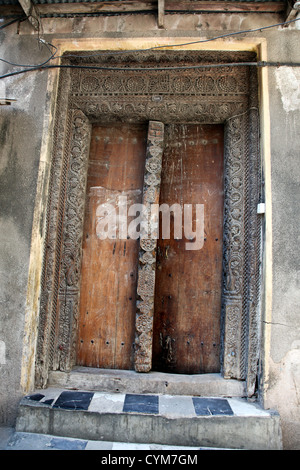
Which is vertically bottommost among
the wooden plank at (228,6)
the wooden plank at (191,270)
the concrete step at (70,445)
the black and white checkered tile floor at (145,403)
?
the concrete step at (70,445)

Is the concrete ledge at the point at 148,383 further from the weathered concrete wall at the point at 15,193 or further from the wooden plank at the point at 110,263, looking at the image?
the weathered concrete wall at the point at 15,193

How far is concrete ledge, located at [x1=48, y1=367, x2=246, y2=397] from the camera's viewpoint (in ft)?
9.09

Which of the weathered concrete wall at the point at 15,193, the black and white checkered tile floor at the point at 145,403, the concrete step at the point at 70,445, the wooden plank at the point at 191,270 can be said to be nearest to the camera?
the concrete step at the point at 70,445

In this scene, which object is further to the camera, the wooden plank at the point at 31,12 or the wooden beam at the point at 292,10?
the wooden plank at the point at 31,12

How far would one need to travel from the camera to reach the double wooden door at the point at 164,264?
3.00 m

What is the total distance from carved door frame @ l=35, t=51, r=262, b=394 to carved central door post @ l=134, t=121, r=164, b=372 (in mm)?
19

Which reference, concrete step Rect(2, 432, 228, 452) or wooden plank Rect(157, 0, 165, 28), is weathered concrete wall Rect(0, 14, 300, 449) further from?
concrete step Rect(2, 432, 228, 452)

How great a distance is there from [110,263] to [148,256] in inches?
15.9

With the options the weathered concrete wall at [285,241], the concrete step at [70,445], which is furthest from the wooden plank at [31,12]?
the concrete step at [70,445]

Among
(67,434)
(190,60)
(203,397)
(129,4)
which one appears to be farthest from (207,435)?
(129,4)

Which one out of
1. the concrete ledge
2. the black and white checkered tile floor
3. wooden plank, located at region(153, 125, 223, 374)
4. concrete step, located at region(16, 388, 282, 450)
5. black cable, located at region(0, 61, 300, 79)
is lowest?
concrete step, located at region(16, 388, 282, 450)

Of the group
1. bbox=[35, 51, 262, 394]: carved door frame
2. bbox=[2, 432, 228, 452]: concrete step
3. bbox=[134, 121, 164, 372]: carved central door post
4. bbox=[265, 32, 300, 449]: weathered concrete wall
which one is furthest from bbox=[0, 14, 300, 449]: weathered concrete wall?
bbox=[134, 121, 164, 372]: carved central door post

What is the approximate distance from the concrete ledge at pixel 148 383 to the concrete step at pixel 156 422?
0.53ft

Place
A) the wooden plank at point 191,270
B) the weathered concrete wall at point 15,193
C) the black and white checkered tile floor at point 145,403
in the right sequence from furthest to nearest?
the wooden plank at point 191,270 < the weathered concrete wall at point 15,193 < the black and white checkered tile floor at point 145,403
